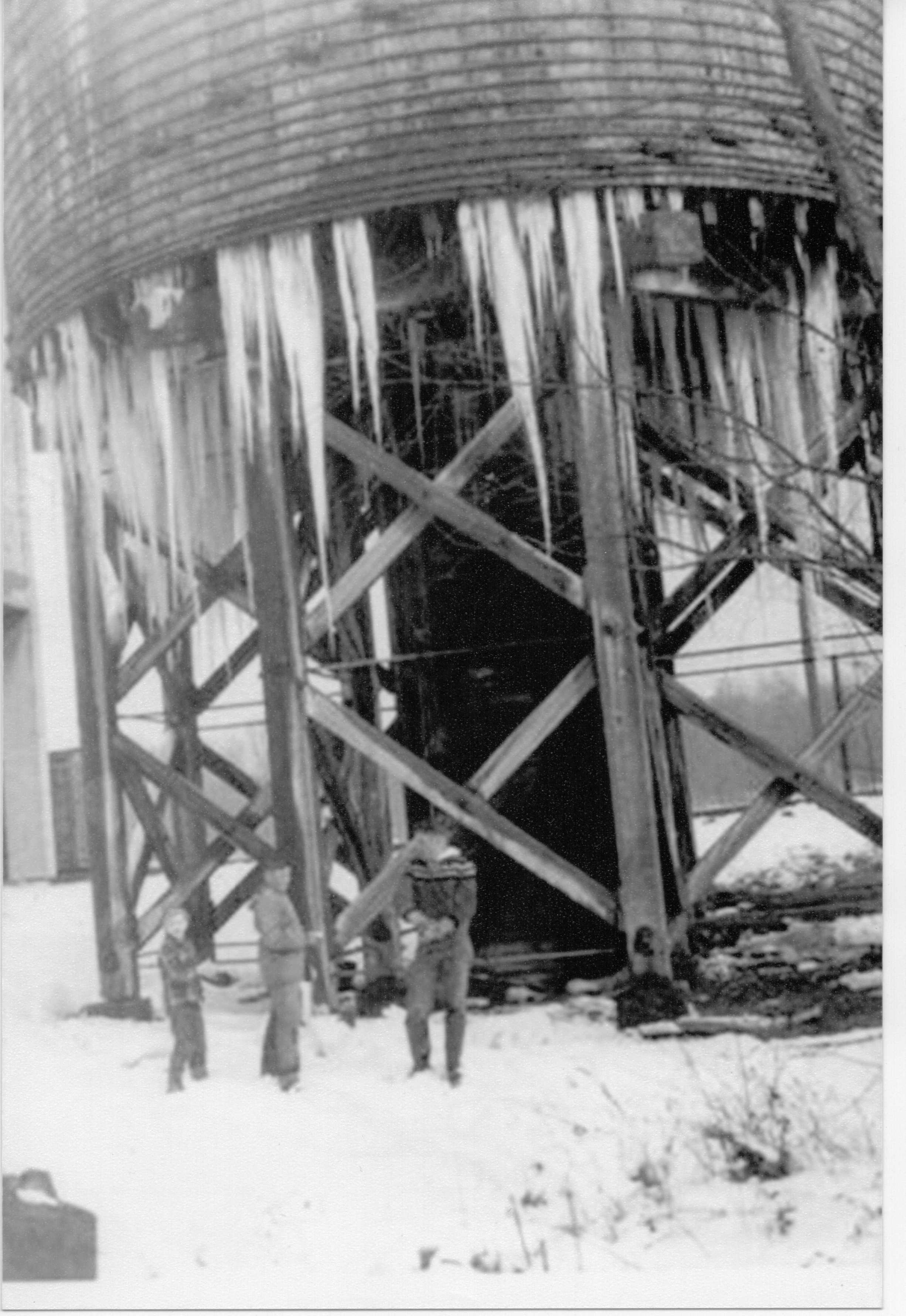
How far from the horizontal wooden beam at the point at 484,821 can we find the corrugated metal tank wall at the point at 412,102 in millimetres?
2617

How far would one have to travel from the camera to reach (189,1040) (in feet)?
26.9

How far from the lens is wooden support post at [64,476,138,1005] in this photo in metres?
10.0

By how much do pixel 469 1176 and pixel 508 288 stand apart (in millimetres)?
4088

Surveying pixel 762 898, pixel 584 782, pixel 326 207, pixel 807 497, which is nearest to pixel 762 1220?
pixel 807 497

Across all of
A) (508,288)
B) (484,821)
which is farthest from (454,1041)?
(508,288)

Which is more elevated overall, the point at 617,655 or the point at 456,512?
the point at 456,512

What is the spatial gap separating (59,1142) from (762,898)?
675 centimetres

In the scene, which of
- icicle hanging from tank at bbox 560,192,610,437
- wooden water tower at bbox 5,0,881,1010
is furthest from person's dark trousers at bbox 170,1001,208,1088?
icicle hanging from tank at bbox 560,192,610,437

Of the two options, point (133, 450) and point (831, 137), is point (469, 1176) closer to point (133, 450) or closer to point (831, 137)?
point (831, 137)

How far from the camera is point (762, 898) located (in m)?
12.7

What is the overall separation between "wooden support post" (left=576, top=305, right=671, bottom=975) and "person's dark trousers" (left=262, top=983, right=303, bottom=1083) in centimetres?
165

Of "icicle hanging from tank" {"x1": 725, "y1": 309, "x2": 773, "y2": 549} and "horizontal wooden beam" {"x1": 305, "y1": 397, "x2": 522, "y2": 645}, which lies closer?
"horizontal wooden beam" {"x1": 305, "y1": 397, "x2": 522, "y2": 645}

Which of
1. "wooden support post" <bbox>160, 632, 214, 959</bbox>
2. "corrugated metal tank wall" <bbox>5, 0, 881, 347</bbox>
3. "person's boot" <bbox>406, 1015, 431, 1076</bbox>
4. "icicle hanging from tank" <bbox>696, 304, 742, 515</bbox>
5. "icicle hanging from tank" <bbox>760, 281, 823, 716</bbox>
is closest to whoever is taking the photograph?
"person's boot" <bbox>406, 1015, 431, 1076</bbox>

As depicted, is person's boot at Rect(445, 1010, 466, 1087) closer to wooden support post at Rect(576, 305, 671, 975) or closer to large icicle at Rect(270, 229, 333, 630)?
wooden support post at Rect(576, 305, 671, 975)
